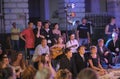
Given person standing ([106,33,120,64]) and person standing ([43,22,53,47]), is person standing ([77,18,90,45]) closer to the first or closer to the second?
person standing ([106,33,120,64])

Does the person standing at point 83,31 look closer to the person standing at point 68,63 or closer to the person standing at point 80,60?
the person standing at point 80,60

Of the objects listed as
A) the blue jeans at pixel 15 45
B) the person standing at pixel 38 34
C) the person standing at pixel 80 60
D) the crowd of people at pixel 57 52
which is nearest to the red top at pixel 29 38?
the crowd of people at pixel 57 52

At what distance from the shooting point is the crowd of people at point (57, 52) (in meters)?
11.6

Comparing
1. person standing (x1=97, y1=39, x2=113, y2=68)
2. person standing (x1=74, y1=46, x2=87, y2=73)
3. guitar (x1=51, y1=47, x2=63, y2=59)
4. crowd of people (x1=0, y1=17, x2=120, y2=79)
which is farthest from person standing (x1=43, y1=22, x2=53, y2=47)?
person standing (x1=74, y1=46, x2=87, y2=73)

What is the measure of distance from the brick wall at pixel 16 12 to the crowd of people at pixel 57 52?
339cm

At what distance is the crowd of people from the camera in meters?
11.6

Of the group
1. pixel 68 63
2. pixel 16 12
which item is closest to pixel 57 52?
pixel 68 63

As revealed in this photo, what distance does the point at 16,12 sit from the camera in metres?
21.0

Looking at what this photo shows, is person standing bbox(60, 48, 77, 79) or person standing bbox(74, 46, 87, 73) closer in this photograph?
person standing bbox(60, 48, 77, 79)

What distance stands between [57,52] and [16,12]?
307 inches

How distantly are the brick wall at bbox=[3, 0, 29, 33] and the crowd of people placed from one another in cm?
339

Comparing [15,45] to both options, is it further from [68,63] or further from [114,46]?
[68,63]

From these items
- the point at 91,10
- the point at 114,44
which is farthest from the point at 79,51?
the point at 91,10

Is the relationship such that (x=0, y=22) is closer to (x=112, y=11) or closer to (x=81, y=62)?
(x=112, y=11)
